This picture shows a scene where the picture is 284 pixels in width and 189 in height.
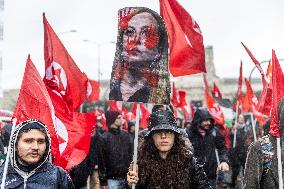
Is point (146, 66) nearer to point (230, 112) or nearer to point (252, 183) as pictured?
point (252, 183)

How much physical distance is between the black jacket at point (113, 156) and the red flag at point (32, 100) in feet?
12.6

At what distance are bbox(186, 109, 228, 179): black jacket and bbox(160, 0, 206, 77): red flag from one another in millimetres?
1402

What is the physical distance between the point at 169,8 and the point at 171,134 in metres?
2.82

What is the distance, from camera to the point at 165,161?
187 inches

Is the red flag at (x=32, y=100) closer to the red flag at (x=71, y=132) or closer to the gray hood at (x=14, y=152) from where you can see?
the gray hood at (x=14, y=152)

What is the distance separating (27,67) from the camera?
4.63 metres

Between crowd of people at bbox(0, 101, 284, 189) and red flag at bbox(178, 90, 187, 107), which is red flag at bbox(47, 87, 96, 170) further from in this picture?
red flag at bbox(178, 90, 187, 107)

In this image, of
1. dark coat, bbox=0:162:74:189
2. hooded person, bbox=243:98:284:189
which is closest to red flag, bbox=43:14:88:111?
dark coat, bbox=0:162:74:189

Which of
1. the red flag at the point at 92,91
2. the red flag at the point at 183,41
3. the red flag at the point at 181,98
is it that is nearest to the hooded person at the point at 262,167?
the red flag at the point at 183,41

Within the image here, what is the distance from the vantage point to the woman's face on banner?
4965 mm

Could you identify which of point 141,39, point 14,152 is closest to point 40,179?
point 14,152

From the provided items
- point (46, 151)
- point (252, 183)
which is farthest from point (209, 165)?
point (46, 151)

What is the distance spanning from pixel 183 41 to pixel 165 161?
2.78 metres

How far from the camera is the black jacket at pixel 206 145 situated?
8187 millimetres
